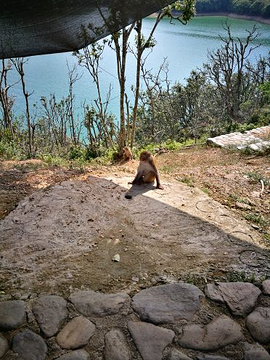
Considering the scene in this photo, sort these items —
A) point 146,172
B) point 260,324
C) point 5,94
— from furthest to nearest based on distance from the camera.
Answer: point 5,94, point 146,172, point 260,324

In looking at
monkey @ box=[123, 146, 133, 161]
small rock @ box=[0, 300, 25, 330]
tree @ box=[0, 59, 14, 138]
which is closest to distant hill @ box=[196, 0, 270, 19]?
tree @ box=[0, 59, 14, 138]

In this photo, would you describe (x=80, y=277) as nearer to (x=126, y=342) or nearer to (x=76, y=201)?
(x=126, y=342)

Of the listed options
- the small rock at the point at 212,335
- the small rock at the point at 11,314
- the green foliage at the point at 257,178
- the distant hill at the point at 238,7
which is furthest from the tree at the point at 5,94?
the distant hill at the point at 238,7

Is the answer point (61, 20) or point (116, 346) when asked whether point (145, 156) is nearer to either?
point (61, 20)

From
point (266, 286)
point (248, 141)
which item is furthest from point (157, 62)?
point (266, 286)

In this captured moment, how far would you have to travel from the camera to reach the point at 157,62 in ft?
114

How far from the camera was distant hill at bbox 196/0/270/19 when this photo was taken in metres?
27.5

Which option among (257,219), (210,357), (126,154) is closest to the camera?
(210,357)

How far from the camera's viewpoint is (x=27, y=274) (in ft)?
8.33

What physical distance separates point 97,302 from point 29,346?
51 centimetres

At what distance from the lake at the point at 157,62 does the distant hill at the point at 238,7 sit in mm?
790

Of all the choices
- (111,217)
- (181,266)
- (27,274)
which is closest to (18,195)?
(111,217)

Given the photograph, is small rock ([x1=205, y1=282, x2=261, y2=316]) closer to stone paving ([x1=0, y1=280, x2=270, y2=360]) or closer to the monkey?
stone paving ([x1=0, y1=280, x2=270, y2=360])

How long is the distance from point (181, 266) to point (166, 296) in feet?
1.44
